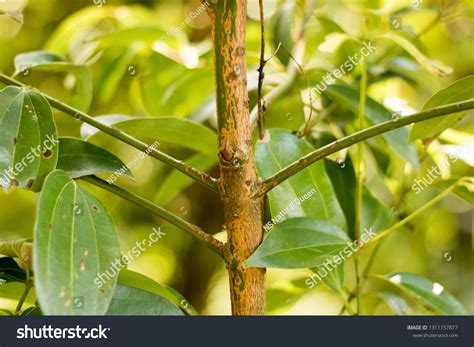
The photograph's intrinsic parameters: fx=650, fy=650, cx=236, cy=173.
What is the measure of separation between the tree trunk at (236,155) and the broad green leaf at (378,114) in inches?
9.4

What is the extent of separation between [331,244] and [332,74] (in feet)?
0.97

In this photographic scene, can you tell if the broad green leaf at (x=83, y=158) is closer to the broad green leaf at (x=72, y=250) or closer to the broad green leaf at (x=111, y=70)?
the broad green leaf at (x=72, y=250)

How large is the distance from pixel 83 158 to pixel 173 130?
A: 137mm

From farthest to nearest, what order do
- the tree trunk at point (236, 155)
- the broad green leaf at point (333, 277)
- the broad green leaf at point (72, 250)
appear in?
1. the broad green leaf at point (333, 277)
2. the tree trunk at point (236, 155)
3. the broad green leaf at point (72, 250)

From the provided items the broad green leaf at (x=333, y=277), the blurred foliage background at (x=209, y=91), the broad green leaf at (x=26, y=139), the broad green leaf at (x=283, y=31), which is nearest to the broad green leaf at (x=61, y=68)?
the blurred foliage background at (x=209, y=91)

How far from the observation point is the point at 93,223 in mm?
475

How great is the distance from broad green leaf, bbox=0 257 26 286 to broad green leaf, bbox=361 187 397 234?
14.2 inches

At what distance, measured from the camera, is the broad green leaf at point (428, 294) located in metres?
0.66

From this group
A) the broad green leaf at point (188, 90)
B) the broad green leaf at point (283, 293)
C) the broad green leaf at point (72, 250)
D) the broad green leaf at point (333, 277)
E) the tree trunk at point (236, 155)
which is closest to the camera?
the broad green leaf at point (72, 250)

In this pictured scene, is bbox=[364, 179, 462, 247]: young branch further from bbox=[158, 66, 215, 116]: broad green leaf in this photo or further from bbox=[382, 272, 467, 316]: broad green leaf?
bbox=[158, 66, 215, 116]: broad green leaf

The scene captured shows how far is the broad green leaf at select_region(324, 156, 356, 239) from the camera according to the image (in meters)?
0.71

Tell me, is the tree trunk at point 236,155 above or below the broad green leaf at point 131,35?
below

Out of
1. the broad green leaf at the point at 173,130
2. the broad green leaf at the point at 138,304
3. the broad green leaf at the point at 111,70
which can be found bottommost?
the broad green leaf at the point at 138,304
